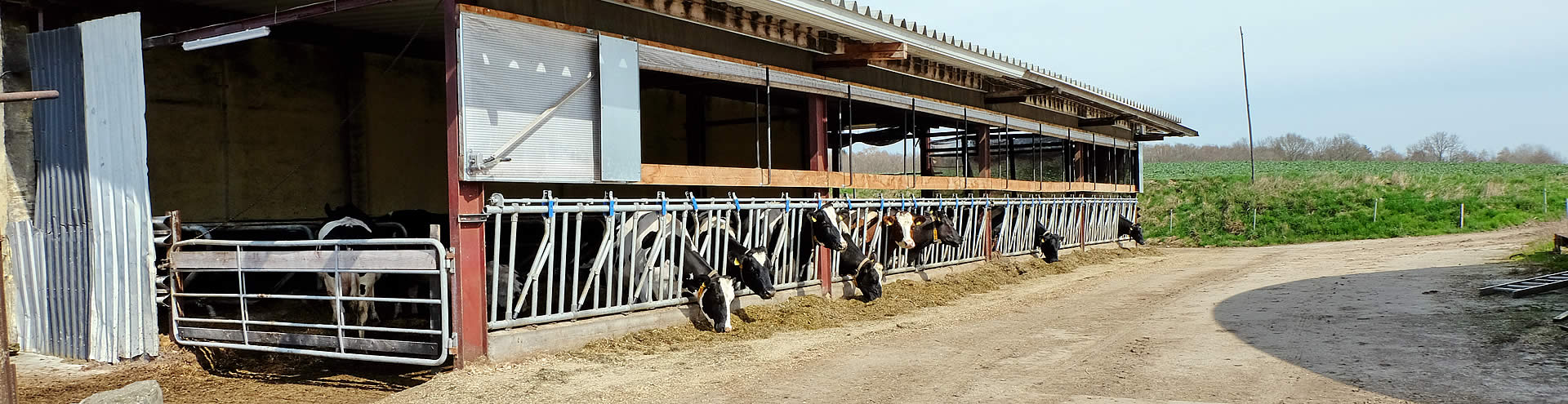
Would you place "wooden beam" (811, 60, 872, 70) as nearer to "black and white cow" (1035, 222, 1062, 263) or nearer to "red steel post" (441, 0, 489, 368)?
"red steel post" (441, 0, 489, 368)

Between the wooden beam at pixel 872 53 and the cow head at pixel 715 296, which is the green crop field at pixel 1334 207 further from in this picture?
the cow head at pixel 715 296

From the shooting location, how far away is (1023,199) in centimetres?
1792

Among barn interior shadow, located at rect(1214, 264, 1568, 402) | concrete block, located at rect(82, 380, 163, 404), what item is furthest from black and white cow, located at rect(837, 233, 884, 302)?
concrete block, located at rect(82, 380, 163, 404)

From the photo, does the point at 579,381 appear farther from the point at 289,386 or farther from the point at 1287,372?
→ the point at 1287,372

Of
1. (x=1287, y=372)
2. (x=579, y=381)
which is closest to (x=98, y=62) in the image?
(x=579, y=381)

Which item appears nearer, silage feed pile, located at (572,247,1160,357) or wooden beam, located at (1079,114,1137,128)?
silage feed pile, located at (572,247,1160,357)

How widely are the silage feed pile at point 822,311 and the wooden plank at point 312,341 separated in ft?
4.29

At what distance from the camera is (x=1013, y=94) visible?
17.2m

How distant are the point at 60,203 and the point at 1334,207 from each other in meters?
31.9

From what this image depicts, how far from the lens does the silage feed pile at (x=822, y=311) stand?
8477 millimetres

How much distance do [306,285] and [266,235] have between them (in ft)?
2.30

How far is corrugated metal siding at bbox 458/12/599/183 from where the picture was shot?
24.8ft

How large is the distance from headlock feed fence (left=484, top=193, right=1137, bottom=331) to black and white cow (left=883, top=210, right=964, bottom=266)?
0.17 m

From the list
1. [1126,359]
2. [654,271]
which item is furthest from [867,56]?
[1126,359]
